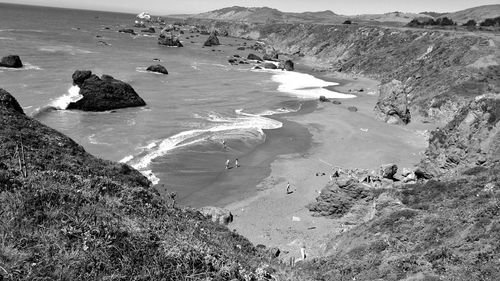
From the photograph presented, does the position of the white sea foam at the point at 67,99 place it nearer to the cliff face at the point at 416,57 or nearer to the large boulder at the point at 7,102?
the large boulder at the point at 7,102

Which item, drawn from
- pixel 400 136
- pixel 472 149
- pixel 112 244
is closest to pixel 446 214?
pixel 472 149

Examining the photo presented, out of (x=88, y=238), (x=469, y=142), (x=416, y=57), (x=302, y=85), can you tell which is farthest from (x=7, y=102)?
(x=416, y=57)

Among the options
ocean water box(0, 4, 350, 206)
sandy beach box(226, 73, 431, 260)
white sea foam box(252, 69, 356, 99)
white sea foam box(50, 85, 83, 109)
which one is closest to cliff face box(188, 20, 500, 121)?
sandy beach box(226, 73, 431, 260)

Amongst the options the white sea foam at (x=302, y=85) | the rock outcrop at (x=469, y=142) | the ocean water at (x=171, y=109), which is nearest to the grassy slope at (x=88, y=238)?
the ocean water at (x=171, y=109)

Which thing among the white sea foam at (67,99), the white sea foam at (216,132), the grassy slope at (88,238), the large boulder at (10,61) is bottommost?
the white sea foam at (216,132)

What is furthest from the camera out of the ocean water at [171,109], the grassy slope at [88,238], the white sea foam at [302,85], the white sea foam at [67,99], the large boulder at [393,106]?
the white sea foam at [302,85]

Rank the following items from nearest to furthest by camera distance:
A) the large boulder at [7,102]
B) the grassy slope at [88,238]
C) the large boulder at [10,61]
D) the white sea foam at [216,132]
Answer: the grassy slope at [88,238] → the large boulder at [7,102] → the white sea foam at [216,132] → the large boulder at [10,61]

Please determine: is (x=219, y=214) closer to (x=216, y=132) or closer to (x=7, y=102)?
(x=7, y=102)
